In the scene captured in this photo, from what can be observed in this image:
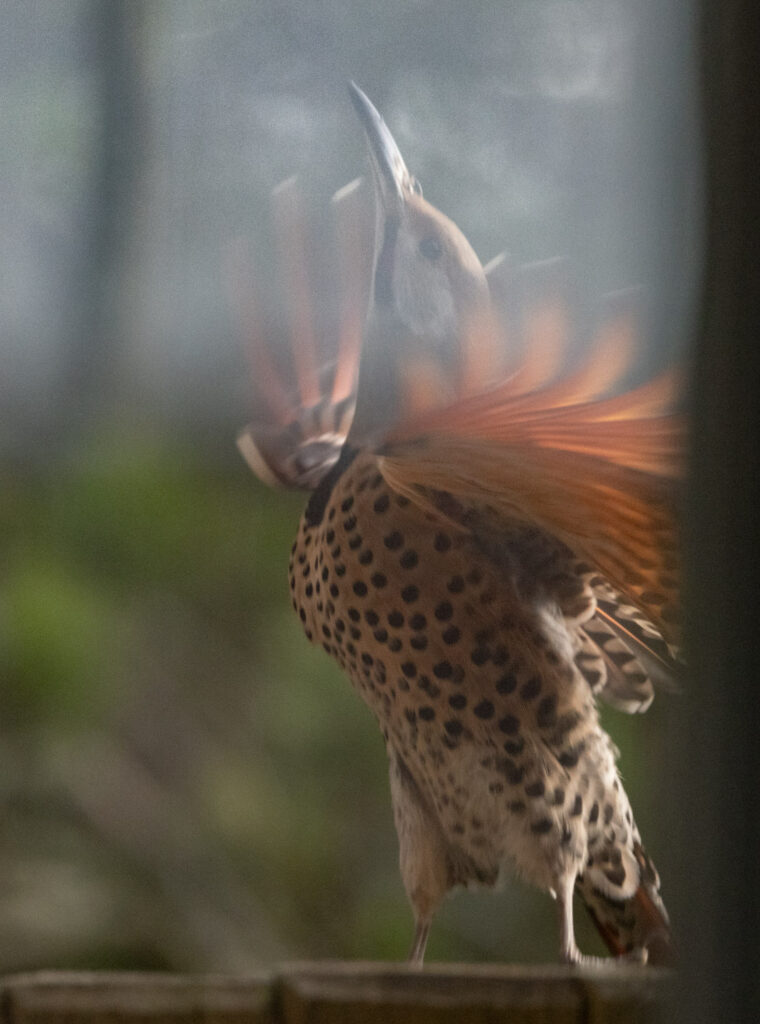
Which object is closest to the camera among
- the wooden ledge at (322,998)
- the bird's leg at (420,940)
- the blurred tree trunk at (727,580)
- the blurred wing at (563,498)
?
the blurred tree trunk at (727,580)

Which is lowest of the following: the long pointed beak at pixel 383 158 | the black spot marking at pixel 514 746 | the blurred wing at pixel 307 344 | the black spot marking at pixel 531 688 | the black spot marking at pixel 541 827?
the black spot marking at pixel 541 827

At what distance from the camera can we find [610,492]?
0.64 metres

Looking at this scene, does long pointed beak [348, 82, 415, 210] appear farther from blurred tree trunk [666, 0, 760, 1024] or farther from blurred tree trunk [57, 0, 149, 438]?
blurred tree trunk [666, 0, 760, 1024]

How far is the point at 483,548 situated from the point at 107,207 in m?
→ 0.37

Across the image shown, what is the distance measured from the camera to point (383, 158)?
68cm

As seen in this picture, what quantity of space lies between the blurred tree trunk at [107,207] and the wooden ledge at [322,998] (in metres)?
0.47

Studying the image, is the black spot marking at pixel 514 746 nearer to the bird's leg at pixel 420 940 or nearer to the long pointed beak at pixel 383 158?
the bird's leg at pixel 420 940

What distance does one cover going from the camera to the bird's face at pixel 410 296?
681 millimetres

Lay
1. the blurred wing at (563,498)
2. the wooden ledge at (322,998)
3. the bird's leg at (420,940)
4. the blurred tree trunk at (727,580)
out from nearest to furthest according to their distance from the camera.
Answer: the blurred tree trunk at (727,580)
the wooden ledge at (322,998)
the blurred wing at (563,498)
the bird's leg at (420,940)

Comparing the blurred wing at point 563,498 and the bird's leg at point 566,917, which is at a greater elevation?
the blurred wing at point 563,498

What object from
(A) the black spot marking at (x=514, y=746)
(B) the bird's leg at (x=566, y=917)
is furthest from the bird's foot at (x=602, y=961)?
(A) the black spot marking at (x=514, y=746)

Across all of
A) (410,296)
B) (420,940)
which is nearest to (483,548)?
(410,296)

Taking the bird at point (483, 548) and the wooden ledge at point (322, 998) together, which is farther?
the bird at point (483, 548)

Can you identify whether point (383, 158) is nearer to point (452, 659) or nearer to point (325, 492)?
point (325, 492)
